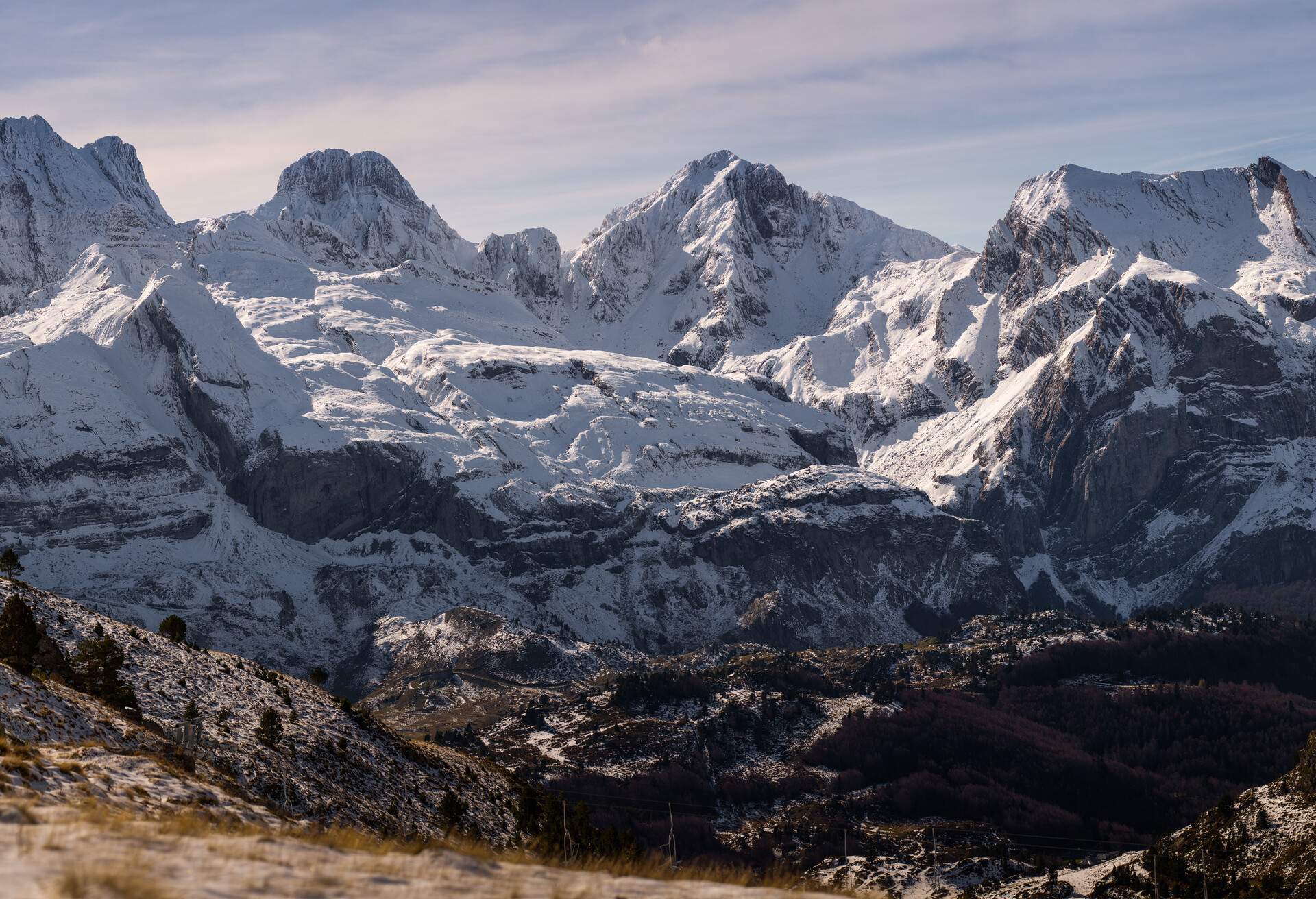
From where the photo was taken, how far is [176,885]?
36.8 meters

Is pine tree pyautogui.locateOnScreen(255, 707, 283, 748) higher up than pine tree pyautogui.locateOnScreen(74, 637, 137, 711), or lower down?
lower down

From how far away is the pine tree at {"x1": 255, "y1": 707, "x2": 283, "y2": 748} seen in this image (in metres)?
104

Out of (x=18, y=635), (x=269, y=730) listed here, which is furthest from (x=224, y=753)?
(x=18, y=635)

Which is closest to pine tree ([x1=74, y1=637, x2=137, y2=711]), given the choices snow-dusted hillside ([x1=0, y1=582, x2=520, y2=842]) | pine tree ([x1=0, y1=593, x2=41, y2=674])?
snow-dusted hillside ([x1=0, y1=582, x2=520, y2=842])

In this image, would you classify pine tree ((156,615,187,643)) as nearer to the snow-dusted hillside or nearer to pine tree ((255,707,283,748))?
the snow-dusted hillside

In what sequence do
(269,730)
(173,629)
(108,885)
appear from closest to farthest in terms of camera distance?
(108,885), (269,730), (173,629)

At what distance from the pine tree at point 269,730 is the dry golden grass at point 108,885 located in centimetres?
6934

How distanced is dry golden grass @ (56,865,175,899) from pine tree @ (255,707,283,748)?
228 feet

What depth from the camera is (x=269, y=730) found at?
341 ft

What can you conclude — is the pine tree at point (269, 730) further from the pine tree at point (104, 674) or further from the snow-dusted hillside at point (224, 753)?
the pine tree at point (104, 674)

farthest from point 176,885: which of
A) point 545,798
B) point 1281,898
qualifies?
point 1281,898

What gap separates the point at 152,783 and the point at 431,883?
2779 cm

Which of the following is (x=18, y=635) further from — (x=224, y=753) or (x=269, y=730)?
(x=269, y=730)

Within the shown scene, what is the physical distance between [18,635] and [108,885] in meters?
69.2
